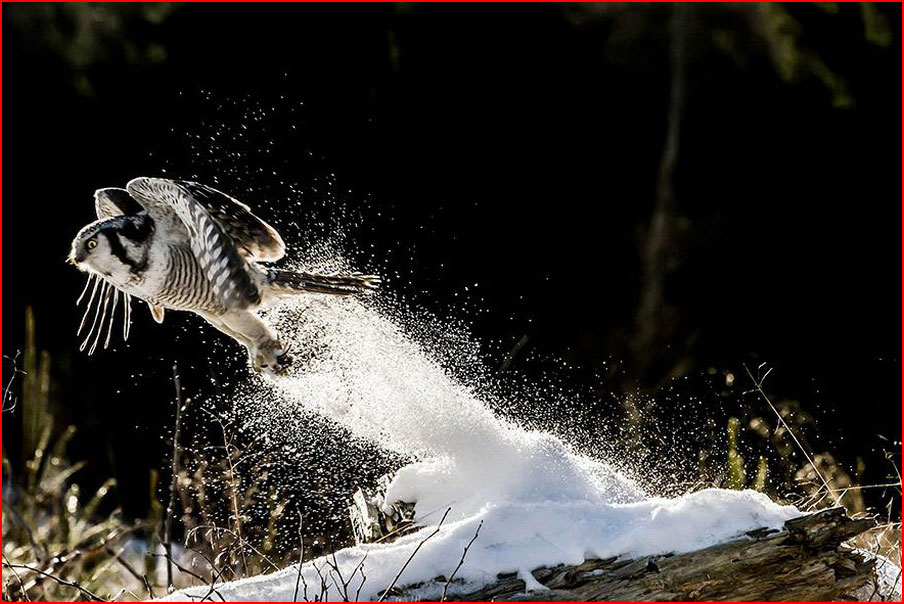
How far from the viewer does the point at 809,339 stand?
22.7 feet

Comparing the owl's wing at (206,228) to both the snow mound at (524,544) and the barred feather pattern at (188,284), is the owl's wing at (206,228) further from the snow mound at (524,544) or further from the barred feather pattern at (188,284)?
the snow mound at (524,544)

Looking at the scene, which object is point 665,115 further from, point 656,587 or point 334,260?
point 656,587

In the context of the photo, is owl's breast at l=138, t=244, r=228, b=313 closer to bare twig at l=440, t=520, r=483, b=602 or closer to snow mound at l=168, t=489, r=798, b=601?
snow mound at l=168, t=489, r=798, b=601

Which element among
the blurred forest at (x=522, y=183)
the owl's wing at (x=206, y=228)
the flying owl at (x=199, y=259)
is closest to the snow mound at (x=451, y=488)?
the flying owl at (x=199, y=259)

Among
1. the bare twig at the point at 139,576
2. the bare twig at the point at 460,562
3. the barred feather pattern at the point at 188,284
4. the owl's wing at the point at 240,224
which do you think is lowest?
the bare twig at the point at 460,562

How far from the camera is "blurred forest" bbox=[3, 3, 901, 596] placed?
578 centimetres

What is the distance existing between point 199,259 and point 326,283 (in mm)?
364

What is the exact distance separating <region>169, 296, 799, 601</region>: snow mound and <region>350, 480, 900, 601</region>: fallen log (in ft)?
0.07

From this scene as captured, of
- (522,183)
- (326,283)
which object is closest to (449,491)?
(326,283)

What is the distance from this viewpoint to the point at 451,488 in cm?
283

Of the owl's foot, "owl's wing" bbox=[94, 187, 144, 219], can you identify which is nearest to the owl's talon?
the owl's foot

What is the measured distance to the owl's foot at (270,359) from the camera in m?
3.26

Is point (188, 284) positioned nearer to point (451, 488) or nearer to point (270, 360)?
point (270, 360)

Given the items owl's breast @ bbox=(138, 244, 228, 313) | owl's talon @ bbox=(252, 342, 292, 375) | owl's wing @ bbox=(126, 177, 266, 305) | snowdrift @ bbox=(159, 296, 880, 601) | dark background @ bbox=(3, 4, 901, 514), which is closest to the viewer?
snowdrift @ bbox=(159, 296, 880, 601)
